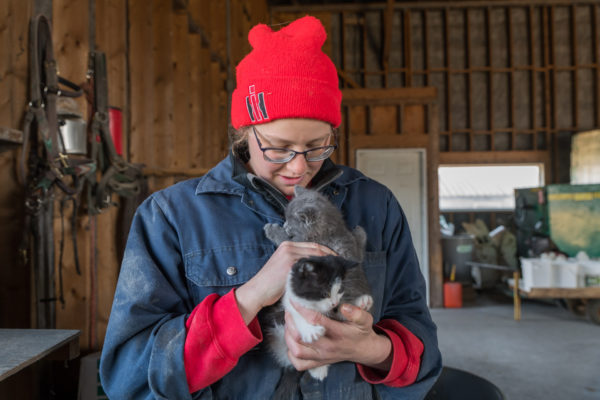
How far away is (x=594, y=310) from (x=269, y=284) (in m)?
7.44

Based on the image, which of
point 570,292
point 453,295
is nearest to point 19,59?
point 570,292

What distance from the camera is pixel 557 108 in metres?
12.5

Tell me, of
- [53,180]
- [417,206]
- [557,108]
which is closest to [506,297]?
[417,206]

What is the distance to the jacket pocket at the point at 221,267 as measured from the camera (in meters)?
1.24

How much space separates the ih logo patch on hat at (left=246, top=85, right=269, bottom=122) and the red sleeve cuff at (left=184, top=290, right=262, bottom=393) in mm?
533

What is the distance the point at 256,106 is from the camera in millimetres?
1299

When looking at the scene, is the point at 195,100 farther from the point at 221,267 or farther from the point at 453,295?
the point at 453,295

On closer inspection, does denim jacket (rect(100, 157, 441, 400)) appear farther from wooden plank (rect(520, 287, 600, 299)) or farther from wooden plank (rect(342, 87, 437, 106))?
wooden plank (rect(342, 87, 437, 106))

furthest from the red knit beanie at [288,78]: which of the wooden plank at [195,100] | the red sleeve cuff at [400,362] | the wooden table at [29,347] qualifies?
the wooden plank at [195,100]

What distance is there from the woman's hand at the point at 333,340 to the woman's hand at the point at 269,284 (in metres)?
0.08

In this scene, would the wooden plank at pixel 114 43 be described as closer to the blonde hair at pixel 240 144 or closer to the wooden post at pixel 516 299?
the blonde hair at pixel 240 144

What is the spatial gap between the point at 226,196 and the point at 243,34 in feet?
24.1

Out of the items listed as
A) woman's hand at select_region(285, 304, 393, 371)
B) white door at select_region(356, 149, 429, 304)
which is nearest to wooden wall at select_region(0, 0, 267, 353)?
woman's hand at select_region(285, 304, 393, 371)

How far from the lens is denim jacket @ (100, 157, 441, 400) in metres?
1.12
